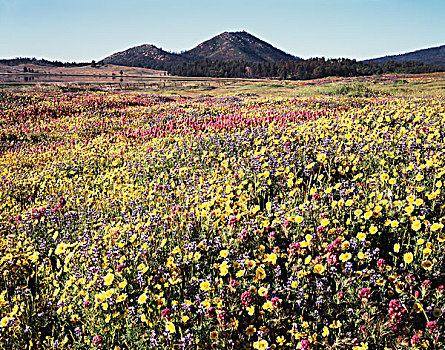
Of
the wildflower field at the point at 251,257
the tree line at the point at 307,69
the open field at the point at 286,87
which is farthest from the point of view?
the tree line at the point at 307,69

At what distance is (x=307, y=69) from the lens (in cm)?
10262

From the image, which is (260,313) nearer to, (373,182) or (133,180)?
(373,182)

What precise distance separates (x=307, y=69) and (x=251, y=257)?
109590 millimetres

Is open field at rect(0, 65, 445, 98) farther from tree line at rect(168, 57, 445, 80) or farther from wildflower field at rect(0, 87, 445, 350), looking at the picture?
tree line at rect(168, 57, 445, 80)

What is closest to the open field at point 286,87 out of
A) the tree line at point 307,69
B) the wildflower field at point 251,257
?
the wildflower field at point 251,257

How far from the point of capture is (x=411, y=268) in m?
3.41

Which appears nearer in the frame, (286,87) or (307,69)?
(286,87)

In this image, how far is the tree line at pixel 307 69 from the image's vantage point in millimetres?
99438

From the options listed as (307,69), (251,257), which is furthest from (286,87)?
(251,257)

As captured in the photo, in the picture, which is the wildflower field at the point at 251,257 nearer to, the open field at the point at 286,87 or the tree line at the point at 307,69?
the open field at the point at 286,87

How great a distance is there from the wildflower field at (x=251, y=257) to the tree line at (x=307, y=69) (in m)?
103

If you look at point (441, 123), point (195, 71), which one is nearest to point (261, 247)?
point (441, 123)

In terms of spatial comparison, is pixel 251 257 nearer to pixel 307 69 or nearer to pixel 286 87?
pixel 286 87

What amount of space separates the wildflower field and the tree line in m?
103
